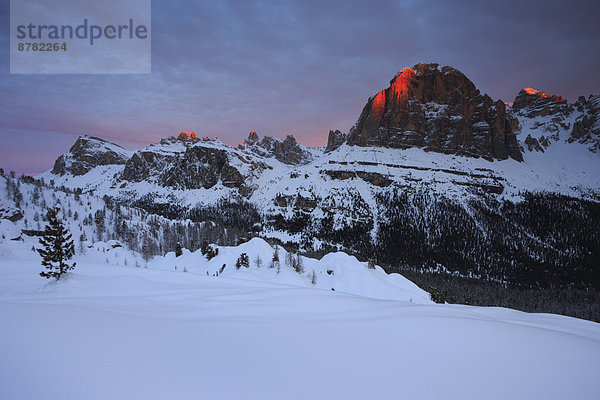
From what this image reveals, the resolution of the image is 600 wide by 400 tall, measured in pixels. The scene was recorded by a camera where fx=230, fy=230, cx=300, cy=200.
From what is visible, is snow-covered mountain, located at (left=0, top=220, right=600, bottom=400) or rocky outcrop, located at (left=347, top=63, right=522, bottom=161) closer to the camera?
snow-covered mountain, located at (left=0, top=220, right=600, bottom=400)

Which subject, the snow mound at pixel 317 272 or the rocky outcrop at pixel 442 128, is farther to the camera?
the rocky outcrop at pixel 442 128

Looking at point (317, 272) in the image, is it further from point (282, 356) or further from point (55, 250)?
point (282, 356)

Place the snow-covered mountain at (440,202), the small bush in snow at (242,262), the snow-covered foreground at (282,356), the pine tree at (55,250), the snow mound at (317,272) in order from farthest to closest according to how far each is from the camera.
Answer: the snow-covered mountain at (440,202), the small bush in snow at (242,262), the snow mound at (317,272), the pine tree at (55,250), the snow-covered foreground at (282,356)

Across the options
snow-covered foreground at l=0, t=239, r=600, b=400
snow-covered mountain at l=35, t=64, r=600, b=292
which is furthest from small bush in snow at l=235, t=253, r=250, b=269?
snow-covered mountain at l=35, t=64, r=600, b=292

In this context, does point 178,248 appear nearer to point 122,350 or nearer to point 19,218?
point 122,350

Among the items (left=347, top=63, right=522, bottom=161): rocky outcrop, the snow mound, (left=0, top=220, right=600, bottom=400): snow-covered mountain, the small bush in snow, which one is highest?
(left=347, top=63, right=522, bottom=161): rocky outcrop

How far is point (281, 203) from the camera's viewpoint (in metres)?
159

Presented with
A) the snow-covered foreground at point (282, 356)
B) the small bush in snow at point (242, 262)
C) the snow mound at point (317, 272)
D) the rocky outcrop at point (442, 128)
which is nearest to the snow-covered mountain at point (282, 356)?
the snow-covered foreground at point (282, 356)

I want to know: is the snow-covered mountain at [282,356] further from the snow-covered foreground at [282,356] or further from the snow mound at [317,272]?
the snow mound at [317,272]

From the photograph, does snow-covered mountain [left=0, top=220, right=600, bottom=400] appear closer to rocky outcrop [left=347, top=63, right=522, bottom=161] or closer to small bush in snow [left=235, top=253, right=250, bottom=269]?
small bush in snow [left=235, top=253, right=250, bottom=269]

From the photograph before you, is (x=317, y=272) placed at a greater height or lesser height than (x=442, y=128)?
lesser

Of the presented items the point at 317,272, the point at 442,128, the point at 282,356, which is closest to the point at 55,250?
the point at 282,356

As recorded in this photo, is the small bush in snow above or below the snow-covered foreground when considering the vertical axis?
below

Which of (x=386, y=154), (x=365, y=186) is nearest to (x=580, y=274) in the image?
(x=365, y=186)
